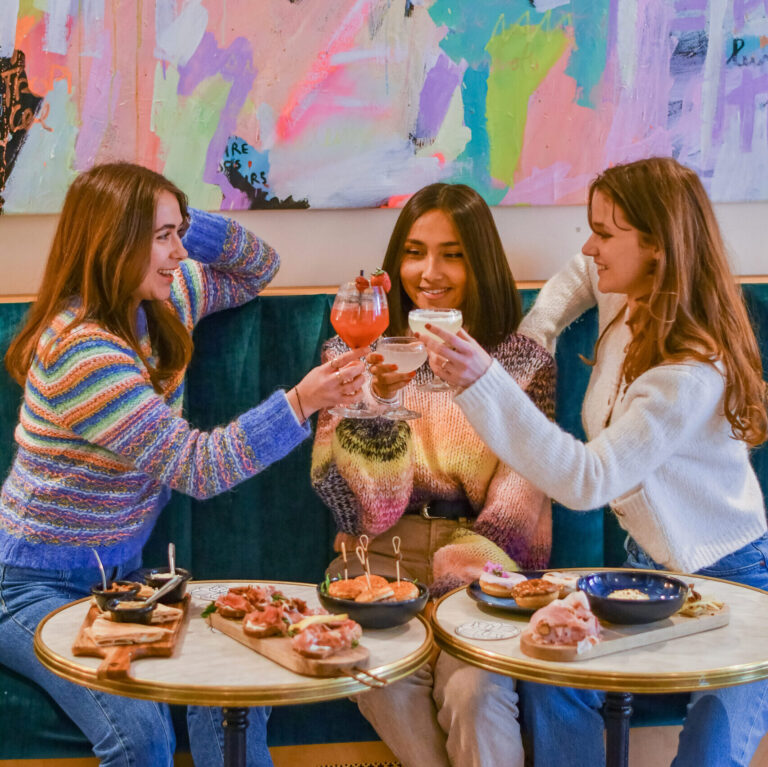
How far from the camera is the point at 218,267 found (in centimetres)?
250

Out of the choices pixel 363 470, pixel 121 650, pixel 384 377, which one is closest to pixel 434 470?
pixel 363 470

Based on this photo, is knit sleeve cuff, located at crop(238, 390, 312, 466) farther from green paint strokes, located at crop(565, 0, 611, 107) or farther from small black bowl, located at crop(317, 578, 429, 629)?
green paint strokes, located at crop(565, 0, 611, 107)

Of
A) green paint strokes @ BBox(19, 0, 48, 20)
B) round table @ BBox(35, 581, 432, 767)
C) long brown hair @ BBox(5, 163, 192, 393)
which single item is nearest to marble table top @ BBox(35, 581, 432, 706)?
round table @ BBox(35, 581, 432, 767)

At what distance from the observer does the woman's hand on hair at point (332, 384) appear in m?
1.97

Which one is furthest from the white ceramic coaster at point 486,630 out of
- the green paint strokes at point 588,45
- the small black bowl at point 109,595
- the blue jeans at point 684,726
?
the green paint strokes at point 588,45

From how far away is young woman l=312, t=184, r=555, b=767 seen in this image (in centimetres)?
232

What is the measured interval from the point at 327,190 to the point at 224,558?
1.00 metres

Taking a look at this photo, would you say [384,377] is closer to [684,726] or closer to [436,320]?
[436,320]

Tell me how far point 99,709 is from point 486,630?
743 mm

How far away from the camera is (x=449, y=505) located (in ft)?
7.82

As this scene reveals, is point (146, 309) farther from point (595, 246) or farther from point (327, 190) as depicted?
point (595, 246)

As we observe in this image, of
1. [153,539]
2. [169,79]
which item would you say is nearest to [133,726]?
[153,539]

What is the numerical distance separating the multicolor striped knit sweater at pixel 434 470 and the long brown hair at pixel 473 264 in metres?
0.06

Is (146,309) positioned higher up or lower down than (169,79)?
lower down
